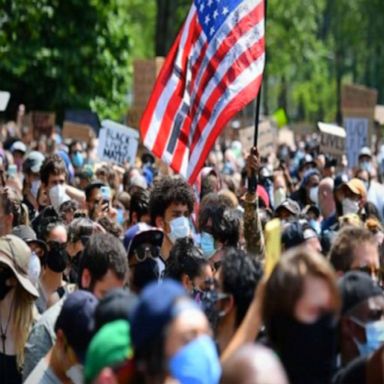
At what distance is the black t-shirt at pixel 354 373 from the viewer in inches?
242

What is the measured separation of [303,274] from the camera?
18.7 ft

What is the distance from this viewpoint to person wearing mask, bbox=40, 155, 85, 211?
13756 mm

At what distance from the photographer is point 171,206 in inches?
404

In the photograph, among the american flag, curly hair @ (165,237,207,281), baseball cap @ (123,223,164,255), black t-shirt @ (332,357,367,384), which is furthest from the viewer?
the american flag

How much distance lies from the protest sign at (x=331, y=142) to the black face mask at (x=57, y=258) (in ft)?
40.8

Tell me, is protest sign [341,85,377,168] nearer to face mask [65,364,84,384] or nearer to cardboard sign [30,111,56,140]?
cardboard sign [30,111,56,140]

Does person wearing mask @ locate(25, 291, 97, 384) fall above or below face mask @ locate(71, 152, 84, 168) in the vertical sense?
above

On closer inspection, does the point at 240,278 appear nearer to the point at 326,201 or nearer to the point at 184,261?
the point at 184,261

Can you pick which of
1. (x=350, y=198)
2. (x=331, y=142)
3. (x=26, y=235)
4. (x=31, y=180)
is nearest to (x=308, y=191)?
(x=31, y=180)

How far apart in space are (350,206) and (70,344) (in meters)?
7.37

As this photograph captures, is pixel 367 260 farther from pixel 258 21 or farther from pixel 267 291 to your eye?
pixel 258 21

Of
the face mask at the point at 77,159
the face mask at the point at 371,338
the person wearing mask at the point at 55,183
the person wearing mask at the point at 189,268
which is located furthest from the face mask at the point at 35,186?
the face mask at the point at 371,338

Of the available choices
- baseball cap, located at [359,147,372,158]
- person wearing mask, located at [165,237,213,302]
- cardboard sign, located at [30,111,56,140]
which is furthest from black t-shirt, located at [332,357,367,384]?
cardboard sign, located at [30,111,56,140]

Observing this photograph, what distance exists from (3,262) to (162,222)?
2356 millimetres
